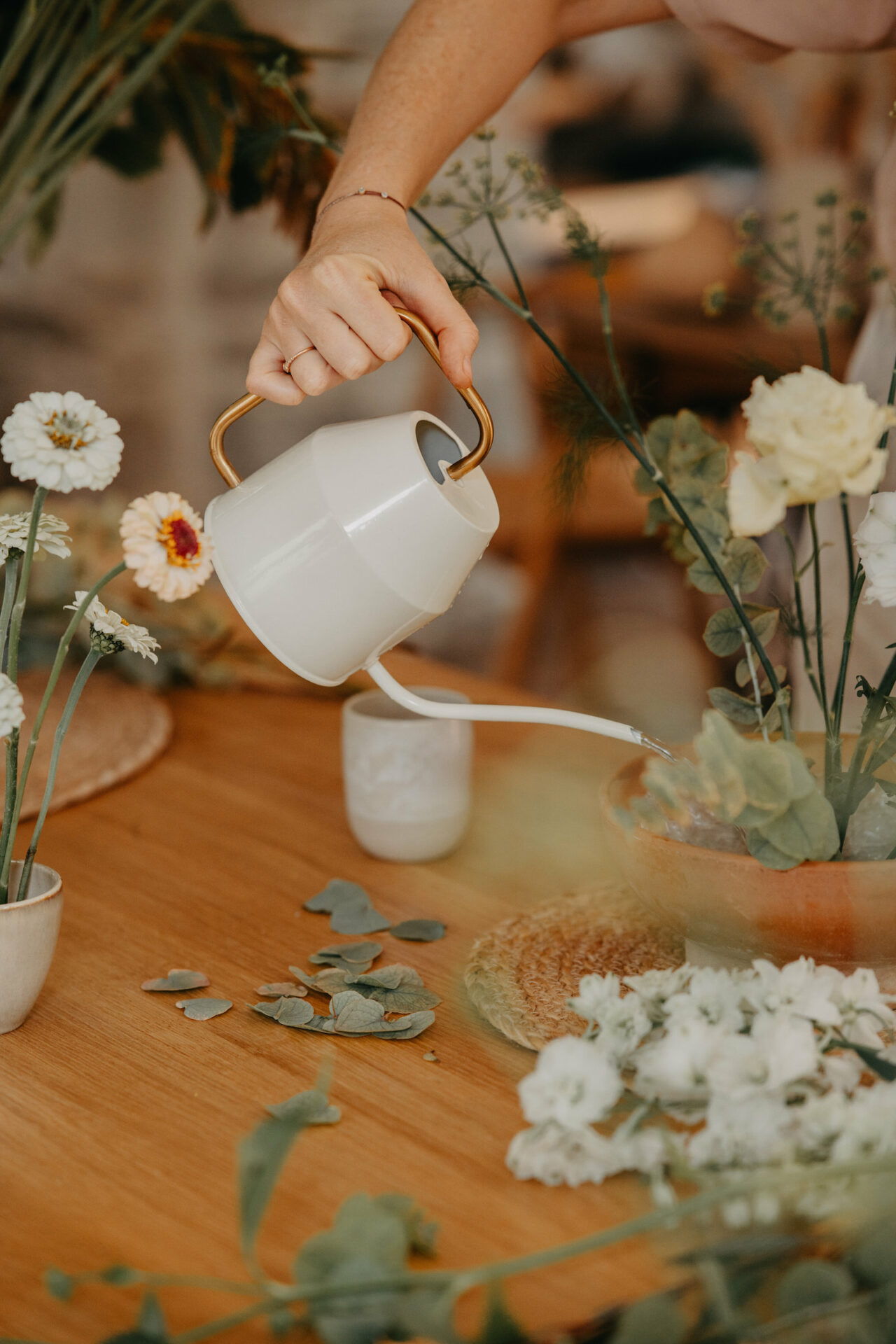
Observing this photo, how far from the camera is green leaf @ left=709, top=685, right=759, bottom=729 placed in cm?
67

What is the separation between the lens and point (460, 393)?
0.67 m

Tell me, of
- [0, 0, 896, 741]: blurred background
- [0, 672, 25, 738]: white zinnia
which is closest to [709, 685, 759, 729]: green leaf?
[0, 672, 25, 738]: white zinnia

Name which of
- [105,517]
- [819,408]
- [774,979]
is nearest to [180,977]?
[774,979]

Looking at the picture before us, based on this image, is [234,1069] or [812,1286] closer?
[812,1286]

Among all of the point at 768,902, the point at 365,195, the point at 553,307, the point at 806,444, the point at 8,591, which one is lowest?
the point at 768,902

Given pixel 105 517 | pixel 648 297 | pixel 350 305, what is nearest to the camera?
pixel 350 305

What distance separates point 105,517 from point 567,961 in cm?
72

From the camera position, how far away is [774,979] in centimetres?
54

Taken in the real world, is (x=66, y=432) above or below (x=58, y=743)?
above

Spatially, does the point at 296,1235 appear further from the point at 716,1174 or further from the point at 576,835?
A: the point at 576,835

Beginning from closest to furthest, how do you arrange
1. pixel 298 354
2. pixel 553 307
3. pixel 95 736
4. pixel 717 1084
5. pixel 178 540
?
pixel 717 1084, pixel 178 540, pixel 298 354, pixel 95 736, pixel 553 307

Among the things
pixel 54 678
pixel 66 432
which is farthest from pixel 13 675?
pixel 66 432

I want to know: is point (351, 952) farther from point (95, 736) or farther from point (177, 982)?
point (95, 736)

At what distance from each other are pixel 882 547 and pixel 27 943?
480mm
